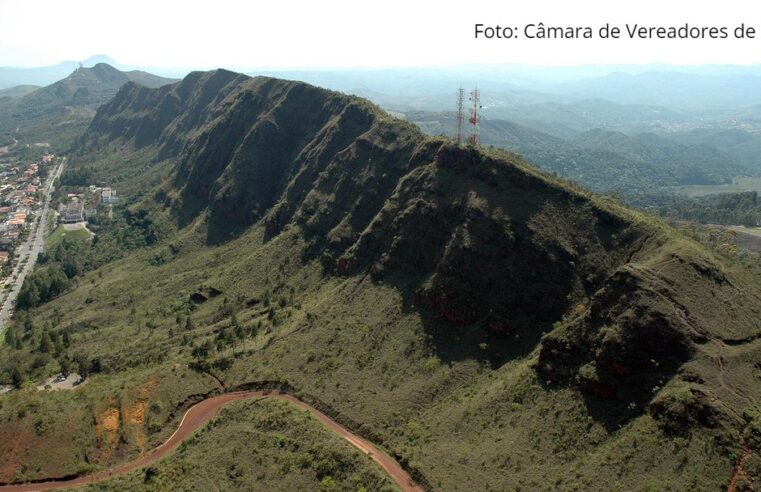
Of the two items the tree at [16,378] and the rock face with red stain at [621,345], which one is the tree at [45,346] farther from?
the rock face with red stain at [621,345]

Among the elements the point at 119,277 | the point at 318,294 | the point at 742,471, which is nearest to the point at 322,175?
the point at 318,294

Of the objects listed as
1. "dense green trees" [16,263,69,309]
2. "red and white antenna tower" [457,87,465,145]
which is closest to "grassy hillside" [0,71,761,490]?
"dense green trees" [16,263,69,309]

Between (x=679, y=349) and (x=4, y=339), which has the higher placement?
(x=679, y=349)

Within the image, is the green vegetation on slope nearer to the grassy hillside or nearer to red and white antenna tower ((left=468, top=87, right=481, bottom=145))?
the grassy hillside

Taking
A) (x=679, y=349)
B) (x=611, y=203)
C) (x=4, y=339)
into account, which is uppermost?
(x=611, y=203)

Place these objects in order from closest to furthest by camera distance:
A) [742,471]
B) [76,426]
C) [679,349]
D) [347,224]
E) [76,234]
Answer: [742,471]
[679,349]
[76,426]
[347,224]
[76,234]

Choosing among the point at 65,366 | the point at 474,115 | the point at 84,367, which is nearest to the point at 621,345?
the point at 474,115

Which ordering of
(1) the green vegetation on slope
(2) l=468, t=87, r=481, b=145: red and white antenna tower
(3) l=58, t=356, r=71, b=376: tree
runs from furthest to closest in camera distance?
1. (2) l=468, t=87, r=481, b=145: red and white antenna tower
2. (3) l=58, t=356, r=71, b=376: tree
3. (1) the green vegetation on slope

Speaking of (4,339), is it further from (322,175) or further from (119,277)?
(322,175)
